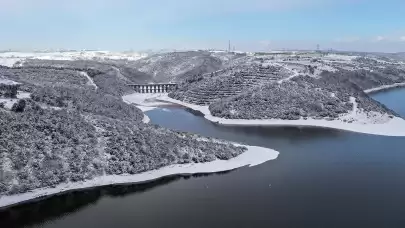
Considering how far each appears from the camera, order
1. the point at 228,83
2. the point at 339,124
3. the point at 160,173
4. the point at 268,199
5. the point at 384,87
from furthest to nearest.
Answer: the point at 384,87
the point at 228,83
the point at 339,124
the point at 160,173
the point at 268,199

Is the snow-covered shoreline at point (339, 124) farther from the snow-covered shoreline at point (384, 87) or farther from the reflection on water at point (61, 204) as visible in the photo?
the snow-covered shoreline at point (384, 87)

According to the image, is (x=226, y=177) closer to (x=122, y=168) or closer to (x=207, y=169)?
(x=207, y=169)

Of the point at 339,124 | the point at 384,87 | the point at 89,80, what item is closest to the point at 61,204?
the point at 339,124

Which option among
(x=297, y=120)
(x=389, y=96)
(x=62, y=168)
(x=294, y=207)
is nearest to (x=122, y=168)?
(x=62, y=168)

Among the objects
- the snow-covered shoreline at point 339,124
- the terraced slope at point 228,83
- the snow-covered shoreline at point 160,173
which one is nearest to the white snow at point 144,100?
the terraced slope at point 228,83

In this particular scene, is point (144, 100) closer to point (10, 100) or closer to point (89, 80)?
point (89, 80)

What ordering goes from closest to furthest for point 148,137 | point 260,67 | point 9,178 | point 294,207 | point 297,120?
1. point 294,207
2. point 9,178
3. point 148,137
4. point 297,120
5. point 260,67
